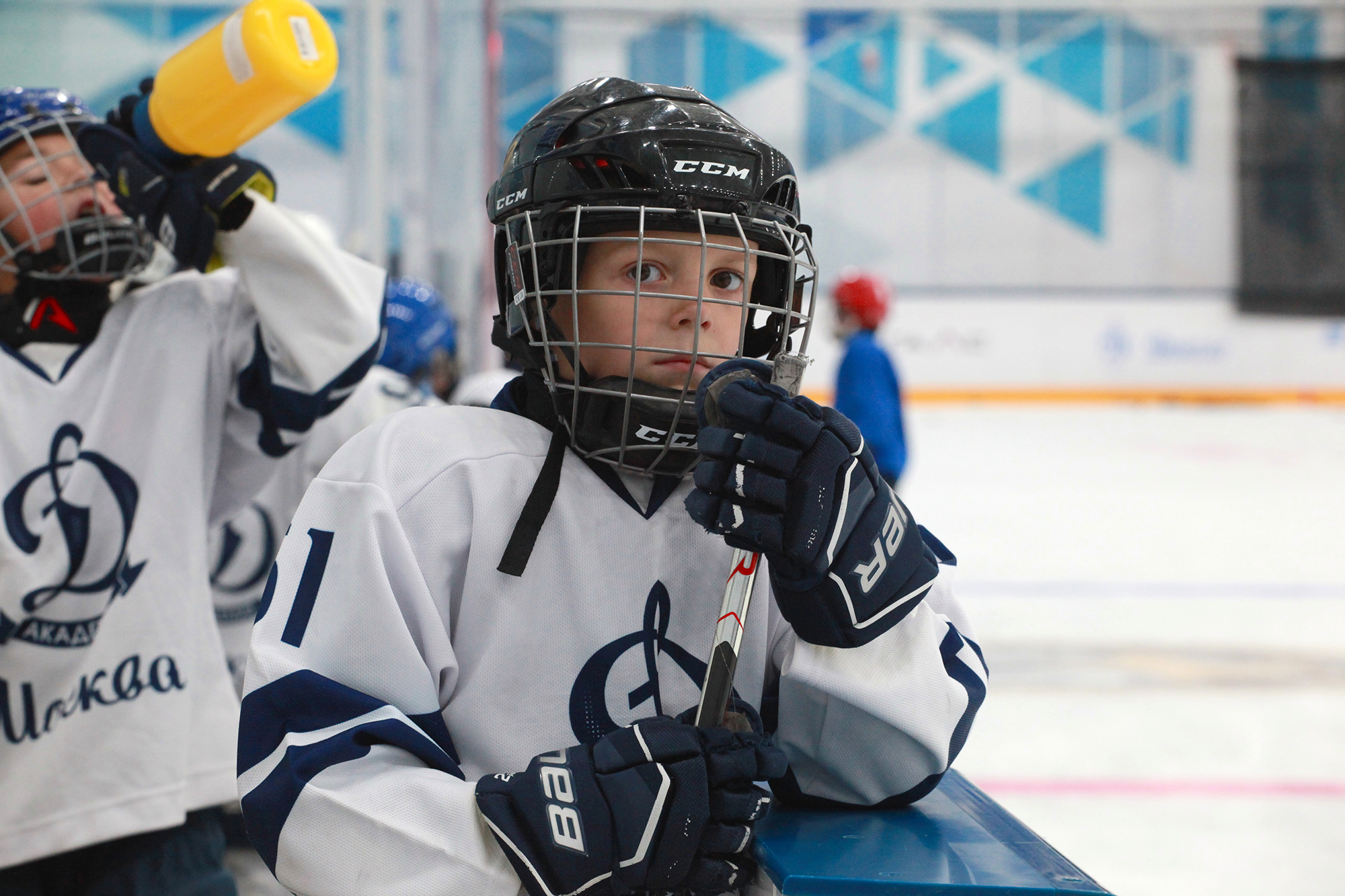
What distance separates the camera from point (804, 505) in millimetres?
869

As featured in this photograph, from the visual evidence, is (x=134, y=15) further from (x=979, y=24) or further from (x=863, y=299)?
(x=863, y=299)

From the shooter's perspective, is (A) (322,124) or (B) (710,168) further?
(A) (322,124)

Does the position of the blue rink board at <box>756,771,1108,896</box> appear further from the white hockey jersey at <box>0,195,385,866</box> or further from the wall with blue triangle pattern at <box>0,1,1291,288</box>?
the wall with blue triangle pattern at <box>0,1,1291,288</box>

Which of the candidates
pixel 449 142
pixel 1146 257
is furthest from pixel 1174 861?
pixel 1146 257

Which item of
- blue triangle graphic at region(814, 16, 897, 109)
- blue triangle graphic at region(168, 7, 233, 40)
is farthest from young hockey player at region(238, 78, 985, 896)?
blue triangle graphic at region(814, 16, 897, 109)

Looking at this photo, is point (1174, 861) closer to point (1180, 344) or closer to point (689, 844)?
point (689, 844)

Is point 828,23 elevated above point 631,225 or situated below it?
above

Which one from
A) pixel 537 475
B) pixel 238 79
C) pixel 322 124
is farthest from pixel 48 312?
pixel 322 124

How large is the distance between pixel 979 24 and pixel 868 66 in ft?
4.50

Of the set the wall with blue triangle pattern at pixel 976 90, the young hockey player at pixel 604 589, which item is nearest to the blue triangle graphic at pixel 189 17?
the wall with blue triangle pattern at pixel 976 90

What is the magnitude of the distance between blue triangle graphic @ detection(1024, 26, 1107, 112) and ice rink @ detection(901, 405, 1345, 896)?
620 centimetres

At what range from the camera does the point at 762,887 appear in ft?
2.93

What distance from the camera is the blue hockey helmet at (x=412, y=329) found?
313 cm

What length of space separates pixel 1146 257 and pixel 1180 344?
50.1 inches
